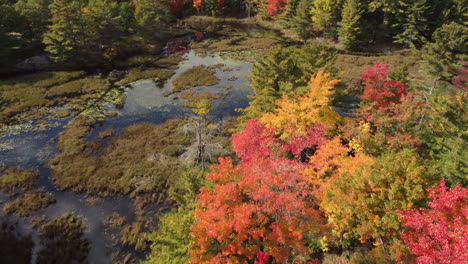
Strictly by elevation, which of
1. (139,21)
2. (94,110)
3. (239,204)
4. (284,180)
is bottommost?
(94,110)

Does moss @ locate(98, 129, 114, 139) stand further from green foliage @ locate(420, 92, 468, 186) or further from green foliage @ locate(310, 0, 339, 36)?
green foliage @ locate(310, 0, 339, 36)

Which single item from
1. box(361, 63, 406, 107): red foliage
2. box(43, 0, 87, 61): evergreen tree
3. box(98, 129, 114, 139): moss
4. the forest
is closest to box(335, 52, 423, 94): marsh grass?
the forest

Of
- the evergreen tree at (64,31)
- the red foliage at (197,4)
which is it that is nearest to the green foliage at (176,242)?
the evergreen tree at (64,31)

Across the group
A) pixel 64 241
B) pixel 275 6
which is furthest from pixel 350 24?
pixel 64 241

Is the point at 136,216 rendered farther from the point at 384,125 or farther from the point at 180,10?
the point at 180,10

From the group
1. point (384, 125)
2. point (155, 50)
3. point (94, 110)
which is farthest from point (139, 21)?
point (384, 125)

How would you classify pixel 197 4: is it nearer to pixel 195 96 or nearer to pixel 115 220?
pixel 195 96

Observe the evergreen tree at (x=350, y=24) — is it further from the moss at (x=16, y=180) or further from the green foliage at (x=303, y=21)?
the moss at (x=16, y=180)
